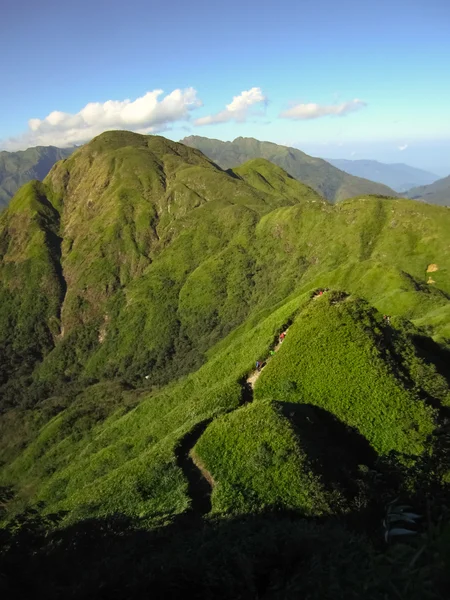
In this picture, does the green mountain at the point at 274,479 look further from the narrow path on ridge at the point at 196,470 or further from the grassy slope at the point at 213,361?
the grassy slope at the point at 213,361

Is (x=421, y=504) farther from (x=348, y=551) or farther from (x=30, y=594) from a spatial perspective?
(x=30, y=594)

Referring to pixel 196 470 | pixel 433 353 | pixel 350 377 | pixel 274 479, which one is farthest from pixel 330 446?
pixel 433 353

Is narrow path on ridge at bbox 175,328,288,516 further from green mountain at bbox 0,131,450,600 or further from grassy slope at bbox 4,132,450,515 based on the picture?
grassy slope at bbox 4,132,450,515

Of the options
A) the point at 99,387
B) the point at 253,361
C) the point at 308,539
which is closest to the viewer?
the point at 308,539

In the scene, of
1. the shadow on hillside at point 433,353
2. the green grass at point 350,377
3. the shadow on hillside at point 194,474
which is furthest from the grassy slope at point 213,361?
the shadow on hillside at point 433,353

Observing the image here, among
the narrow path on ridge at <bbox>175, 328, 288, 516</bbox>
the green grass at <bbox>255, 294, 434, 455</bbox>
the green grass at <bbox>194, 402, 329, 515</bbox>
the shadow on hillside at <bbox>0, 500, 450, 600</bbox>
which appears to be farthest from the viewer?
the green grass at <bbox>255, 294, 434, 455</bbox>

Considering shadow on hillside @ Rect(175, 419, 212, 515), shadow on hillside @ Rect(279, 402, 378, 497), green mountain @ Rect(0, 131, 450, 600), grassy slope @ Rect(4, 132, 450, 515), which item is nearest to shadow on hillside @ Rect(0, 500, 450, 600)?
green mountain @ Rect(0, 131, 450, 600)

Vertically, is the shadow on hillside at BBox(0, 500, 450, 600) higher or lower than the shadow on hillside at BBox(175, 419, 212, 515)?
higher

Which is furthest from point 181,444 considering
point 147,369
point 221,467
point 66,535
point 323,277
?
point 147,369
